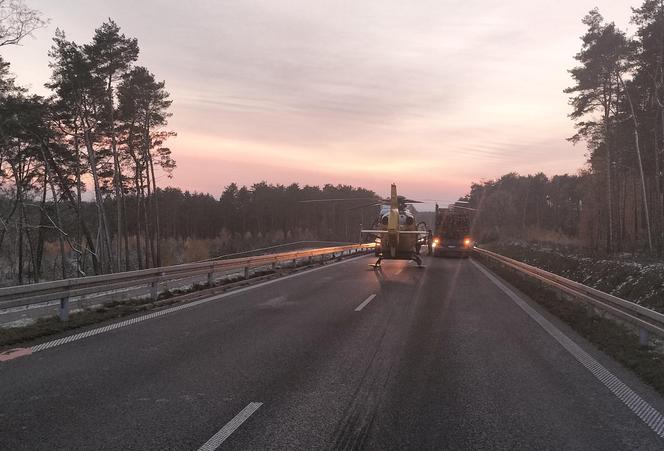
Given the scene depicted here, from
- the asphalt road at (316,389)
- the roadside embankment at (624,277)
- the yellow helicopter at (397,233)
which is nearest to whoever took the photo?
the asphalt road at (316,389)

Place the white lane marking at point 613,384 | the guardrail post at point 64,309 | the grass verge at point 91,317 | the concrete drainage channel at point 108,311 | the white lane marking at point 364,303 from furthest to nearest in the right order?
the white lane marking at point 364,303
the guardrail post at point 64,309
the concrete drainage channel at point 108,311
the grass verge at point 91,317
the white lane marking at point 613,384

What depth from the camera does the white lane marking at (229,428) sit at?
12.5 feet

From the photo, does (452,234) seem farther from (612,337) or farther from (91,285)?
(91,285)

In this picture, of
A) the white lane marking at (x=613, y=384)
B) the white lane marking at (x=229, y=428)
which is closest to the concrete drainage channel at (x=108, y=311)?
the white lane marking at (x=229, y=428)

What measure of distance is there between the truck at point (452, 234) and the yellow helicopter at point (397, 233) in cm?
915

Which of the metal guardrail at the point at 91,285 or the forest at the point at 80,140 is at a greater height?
the forest at the point at 80,140

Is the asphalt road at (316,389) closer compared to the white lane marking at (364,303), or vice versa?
the asphalt road at (316,389)

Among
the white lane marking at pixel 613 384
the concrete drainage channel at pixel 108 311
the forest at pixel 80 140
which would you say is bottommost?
the white lane marking at pixel 613 384

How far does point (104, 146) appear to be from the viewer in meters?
34.2

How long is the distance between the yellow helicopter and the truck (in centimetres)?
915

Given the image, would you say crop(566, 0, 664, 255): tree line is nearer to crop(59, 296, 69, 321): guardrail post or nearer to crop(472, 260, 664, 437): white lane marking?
crop(472, 260, 664, 437): white lane marking

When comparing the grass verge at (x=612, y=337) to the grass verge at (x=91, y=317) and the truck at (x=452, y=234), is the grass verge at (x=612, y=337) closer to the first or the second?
the grass verge at (x=91, y=317)

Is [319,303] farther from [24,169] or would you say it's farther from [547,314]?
[24,169]

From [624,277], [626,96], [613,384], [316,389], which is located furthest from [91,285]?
[626,96]
